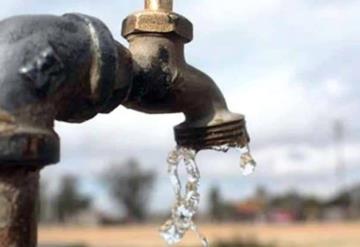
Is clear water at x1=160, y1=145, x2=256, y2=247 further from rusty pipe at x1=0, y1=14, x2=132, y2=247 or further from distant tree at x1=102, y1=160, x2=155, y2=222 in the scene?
distant tree at x1=102, y1=160, x2=155, y2=222

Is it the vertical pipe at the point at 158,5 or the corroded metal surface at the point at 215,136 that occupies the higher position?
the vertical pipe at the point at 158,5

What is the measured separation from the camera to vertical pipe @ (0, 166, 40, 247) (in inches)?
41.9

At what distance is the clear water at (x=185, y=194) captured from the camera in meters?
1.47

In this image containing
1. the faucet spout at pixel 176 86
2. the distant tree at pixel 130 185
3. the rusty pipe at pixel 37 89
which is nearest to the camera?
the rusty pipe at pixel 37 89

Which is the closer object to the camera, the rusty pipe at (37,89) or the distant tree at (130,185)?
the rusty pipe at (37,89)

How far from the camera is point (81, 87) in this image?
117cm

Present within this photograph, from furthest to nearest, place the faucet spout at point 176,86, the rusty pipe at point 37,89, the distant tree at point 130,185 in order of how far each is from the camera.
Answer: the distant tree at point 130,185 < the faucet spout at point 176,86 < the rusty pipe at point 37,89

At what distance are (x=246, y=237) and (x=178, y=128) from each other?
21.5 m

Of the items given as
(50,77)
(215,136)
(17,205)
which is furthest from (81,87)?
(215,136)

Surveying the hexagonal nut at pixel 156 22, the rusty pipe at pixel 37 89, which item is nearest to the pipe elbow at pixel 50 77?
the rusty pipe at pixel 37 89

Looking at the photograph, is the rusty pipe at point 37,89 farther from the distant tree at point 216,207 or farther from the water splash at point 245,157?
the distant tree at point 216,207

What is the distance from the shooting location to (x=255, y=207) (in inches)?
2279

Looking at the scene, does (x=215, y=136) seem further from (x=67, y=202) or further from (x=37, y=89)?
(x=67, y=202)

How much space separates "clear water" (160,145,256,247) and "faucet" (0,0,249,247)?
37 millimetres
